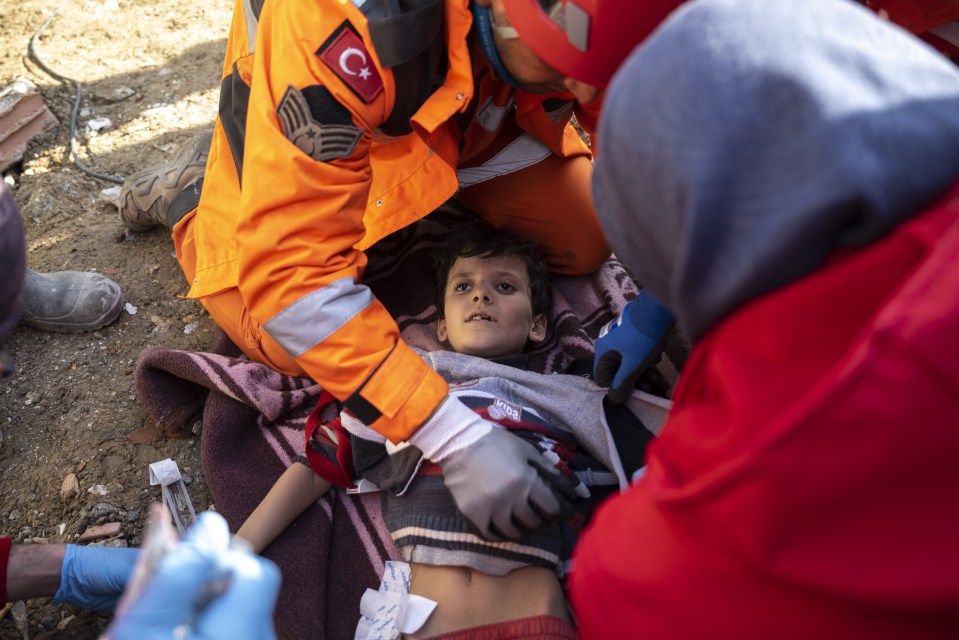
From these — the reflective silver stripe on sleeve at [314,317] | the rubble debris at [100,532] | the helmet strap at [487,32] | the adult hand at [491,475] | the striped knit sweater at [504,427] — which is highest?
the helmet strap at [487,32]

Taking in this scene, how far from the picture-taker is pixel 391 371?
191cm

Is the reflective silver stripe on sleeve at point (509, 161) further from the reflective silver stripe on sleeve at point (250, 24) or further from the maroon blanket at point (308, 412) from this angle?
the reflective silver stripe on sleeve at point (250, 24)

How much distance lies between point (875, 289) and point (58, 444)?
265 centimetres

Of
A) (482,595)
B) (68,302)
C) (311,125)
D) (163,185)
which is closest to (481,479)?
(482,595)

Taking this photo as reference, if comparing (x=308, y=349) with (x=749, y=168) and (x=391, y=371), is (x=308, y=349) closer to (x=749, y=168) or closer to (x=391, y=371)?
(x=391, y=371)

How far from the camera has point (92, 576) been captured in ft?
6.48

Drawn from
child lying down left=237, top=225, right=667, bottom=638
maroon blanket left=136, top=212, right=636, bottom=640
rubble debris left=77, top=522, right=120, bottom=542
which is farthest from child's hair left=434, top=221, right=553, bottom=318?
rubble debris left=77, top=522, right=120, bottom=542

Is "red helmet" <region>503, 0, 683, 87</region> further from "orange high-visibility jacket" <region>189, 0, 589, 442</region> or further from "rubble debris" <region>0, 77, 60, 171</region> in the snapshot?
"rubble debris" <region>0, 77, 60, 171</region>

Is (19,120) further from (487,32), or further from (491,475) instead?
(491,475)

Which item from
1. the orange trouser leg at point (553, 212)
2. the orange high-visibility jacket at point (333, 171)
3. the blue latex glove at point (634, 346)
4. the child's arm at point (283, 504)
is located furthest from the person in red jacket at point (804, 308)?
the orange trouser leg at point (553, 212)

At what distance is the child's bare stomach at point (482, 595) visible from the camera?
6.18 ft

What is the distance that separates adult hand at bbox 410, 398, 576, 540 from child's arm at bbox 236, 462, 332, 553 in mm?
563

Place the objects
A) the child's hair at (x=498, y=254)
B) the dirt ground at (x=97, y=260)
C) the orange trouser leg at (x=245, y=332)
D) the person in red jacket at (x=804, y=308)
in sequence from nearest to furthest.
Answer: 1. the person in red jacket at (x=804, y=308)
2. the dirt ground at (x=97, y=260)
3. the orange trouser leg at (x=245, y=332)
4. the child's hair at (x=498, y=254)

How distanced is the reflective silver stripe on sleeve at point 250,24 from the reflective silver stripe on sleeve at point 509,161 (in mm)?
958
